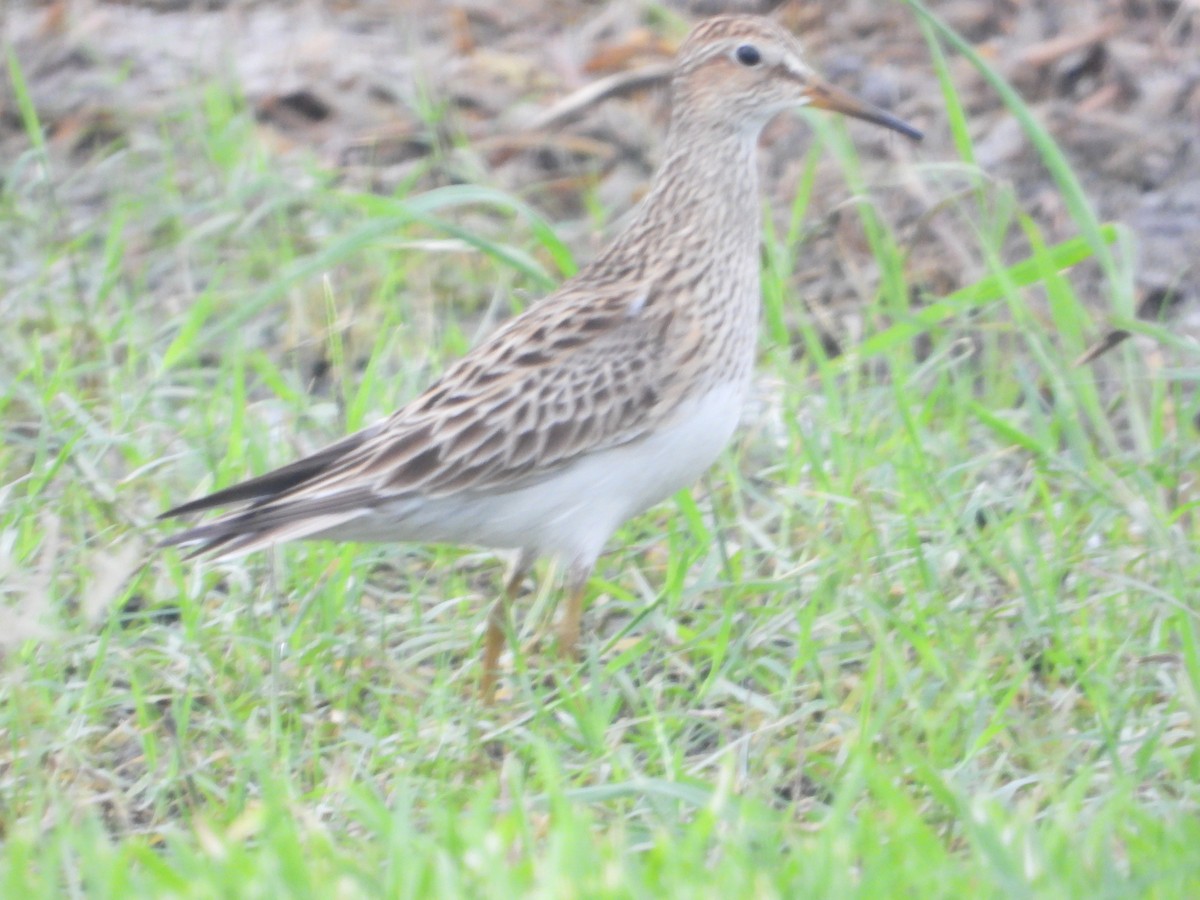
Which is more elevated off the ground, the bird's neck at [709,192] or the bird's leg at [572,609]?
the bird's neck at [709,192]

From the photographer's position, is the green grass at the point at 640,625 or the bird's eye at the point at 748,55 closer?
the green grass at the point at 640,625

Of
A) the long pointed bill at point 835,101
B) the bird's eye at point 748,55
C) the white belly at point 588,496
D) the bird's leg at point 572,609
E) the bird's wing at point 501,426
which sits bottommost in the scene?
the bird's leg at point 572,609

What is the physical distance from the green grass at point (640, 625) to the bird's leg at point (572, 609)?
0.27ft

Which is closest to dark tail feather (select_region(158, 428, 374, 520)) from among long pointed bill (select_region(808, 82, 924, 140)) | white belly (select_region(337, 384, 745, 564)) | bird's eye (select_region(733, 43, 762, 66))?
white belly (select_region(337, 384, 745, 564))

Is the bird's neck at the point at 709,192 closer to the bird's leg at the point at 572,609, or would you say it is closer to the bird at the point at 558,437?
the bird at the point at 558,437

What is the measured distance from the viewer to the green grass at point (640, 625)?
384 centimetres

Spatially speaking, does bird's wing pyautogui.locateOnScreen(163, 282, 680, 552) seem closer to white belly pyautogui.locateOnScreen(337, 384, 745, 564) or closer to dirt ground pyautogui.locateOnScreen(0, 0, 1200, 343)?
white belly pyautogui.locateOnScreen(337, 384, 745, 564)

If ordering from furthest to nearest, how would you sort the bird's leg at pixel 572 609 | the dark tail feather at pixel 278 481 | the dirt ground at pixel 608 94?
the dirt ground at pixel 608 94 → the bird's leg at pixel 572 609 → the dark tail feather at pixel 278 481

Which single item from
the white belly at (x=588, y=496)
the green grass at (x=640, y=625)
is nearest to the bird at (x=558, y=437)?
the white belly at (x=588, y=496)

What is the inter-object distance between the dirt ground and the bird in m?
1.36

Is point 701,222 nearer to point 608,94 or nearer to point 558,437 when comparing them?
point 558,437

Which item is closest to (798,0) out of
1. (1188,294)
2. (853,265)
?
(853,265)

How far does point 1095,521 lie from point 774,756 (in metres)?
1.45

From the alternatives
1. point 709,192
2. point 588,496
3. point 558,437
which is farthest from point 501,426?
point 709,192
